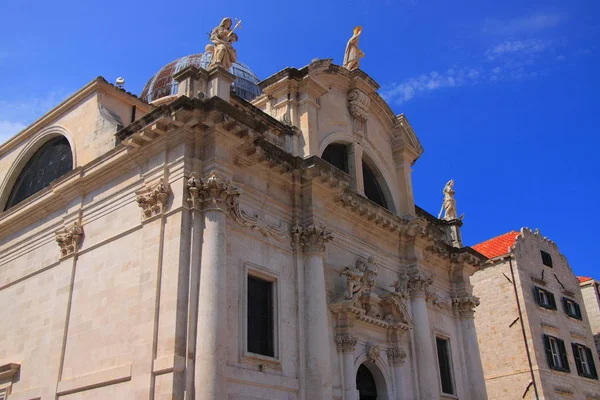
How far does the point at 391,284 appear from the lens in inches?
742

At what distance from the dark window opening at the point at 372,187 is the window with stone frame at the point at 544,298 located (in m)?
14.4

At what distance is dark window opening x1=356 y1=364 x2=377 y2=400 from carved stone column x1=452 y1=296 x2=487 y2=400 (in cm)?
465

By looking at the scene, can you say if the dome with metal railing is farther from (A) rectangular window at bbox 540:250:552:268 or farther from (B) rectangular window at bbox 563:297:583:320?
(B) rectangular window at bbox 563:297:583:320

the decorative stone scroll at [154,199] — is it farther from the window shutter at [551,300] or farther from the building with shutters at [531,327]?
the window shutter at [551,300]

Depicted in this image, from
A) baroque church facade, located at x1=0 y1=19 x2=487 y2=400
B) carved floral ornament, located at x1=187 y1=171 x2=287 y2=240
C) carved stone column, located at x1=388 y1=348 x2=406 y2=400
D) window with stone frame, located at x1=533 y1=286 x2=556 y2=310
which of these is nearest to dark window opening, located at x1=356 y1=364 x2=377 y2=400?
baroque church facade, located at x1=0 y1=19 x2=487 y2=400

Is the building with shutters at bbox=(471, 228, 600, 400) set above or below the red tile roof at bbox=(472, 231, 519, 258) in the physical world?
below

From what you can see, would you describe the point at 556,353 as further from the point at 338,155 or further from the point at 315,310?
the point at 315,310

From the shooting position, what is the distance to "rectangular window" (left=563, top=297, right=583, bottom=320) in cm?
3269

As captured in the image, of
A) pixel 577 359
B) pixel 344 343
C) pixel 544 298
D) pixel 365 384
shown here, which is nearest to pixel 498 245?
pixel 544 298

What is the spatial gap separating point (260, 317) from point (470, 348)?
9.92m

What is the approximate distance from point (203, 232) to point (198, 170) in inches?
61.3

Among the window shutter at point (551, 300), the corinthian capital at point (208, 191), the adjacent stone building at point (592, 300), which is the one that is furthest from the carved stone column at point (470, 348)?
the adjacent stone building at point (592, 300)

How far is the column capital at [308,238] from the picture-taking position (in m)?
15.7

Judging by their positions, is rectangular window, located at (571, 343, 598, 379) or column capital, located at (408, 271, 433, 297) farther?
rectangular window, located at (571, 343, 598, 379)
